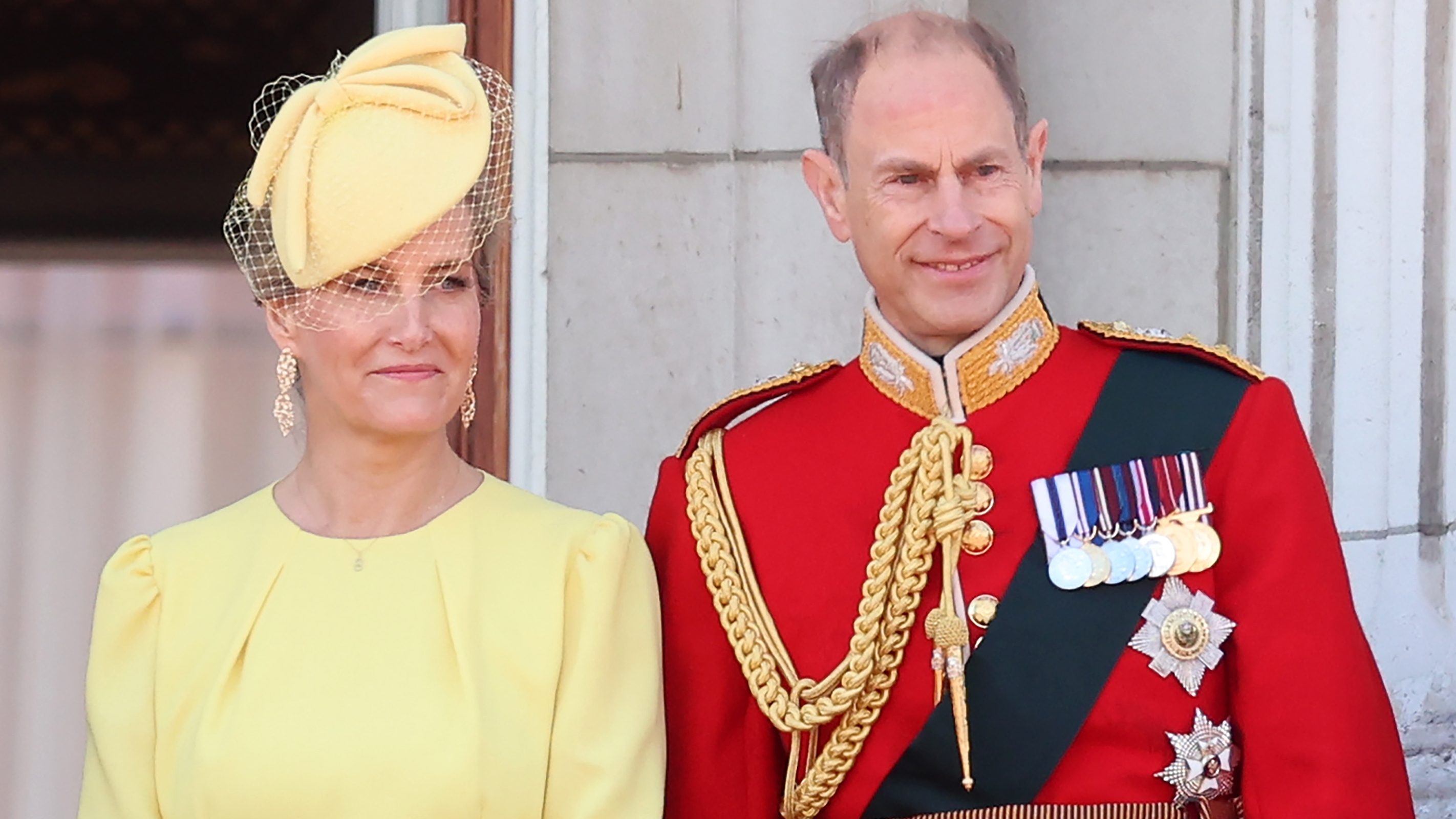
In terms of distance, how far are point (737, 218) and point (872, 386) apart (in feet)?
3.08

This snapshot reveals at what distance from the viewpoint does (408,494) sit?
222 centimetres

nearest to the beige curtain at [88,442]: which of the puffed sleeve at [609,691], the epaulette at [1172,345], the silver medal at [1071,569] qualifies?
the puffed sleeve at [609,691]

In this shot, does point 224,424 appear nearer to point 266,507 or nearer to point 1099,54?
point 1099,54

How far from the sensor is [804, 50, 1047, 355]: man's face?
221 cm

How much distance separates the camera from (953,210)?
2.19 meters

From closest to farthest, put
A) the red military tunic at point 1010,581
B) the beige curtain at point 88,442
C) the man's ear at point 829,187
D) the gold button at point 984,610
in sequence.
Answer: the red military tunic at point 1010,581, the gold button at point 984,610, the man's ear at point 829,187, the beige curtain at point 88,442

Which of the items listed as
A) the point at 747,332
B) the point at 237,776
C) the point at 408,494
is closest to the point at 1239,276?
the point at 747,332

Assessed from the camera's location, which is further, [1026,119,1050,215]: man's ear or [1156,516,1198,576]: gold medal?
[1026,119,1050,215]: man's ear

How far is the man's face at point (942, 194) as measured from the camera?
221 centimetres

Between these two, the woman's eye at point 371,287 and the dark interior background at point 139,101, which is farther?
the dark interior background at point 139,101

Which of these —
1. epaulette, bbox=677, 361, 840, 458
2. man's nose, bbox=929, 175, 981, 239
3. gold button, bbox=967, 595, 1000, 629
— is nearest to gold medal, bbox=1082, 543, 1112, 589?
gold button, bbox=967, 595, 1000, 629

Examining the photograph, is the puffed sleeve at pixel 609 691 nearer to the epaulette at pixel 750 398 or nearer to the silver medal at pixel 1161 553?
the epaulette at pixel 750 398

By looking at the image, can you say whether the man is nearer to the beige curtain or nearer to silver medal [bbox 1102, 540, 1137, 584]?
silver medal [bbox 1102, 540, 1137, 584]

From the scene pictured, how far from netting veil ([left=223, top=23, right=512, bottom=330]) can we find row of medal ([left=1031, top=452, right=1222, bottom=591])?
0.72 m
